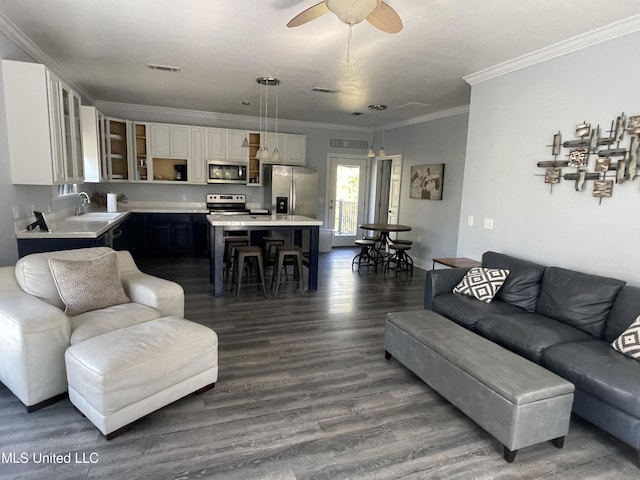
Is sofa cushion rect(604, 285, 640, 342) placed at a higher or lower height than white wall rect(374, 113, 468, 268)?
lower

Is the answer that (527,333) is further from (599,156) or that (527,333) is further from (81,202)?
(81,202)

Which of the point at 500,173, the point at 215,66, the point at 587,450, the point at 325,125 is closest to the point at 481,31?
the point at 500,173

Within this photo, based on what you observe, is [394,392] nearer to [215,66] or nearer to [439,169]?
[215,66]

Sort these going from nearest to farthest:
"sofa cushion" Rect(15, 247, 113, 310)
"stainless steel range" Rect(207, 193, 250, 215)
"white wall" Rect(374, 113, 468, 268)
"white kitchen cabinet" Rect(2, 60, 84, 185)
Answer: "sofa cushion" Rect(15, 247, 113, 310), "white kitchen cabinet" Rect(2, 60, 84, 185), "white wall" Rect(374, 113, 468, 268), "stainless steel range" Rect(207, 193, 250, 215)

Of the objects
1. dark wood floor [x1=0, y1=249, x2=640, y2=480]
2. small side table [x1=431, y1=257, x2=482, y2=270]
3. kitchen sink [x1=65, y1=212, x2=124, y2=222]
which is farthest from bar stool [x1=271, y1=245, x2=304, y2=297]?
kitchen sink [x1=65, y1=212, x2=124, y2=222]

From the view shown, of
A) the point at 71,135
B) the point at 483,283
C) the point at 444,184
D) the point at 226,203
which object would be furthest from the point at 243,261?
the point at 444,184

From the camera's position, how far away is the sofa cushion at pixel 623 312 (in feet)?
8.28

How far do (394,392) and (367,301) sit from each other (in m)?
2.08

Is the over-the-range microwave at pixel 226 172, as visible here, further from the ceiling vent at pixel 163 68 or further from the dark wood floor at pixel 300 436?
the dark wood floor at pixel 300 436

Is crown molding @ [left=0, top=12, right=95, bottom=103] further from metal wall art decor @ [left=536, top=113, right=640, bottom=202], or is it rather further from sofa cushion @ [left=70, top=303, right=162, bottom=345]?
metal wall art decor @ [left=536, top=113, right=640, bottom=202]

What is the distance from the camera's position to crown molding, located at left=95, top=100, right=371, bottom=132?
21.4 feet

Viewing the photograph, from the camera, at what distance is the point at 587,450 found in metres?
2.12

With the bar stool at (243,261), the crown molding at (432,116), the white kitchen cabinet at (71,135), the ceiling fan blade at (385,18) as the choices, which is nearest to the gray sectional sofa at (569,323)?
the bar stool at (243,261)

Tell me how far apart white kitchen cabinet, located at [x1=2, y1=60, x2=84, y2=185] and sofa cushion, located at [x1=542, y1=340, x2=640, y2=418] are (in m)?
4.30
